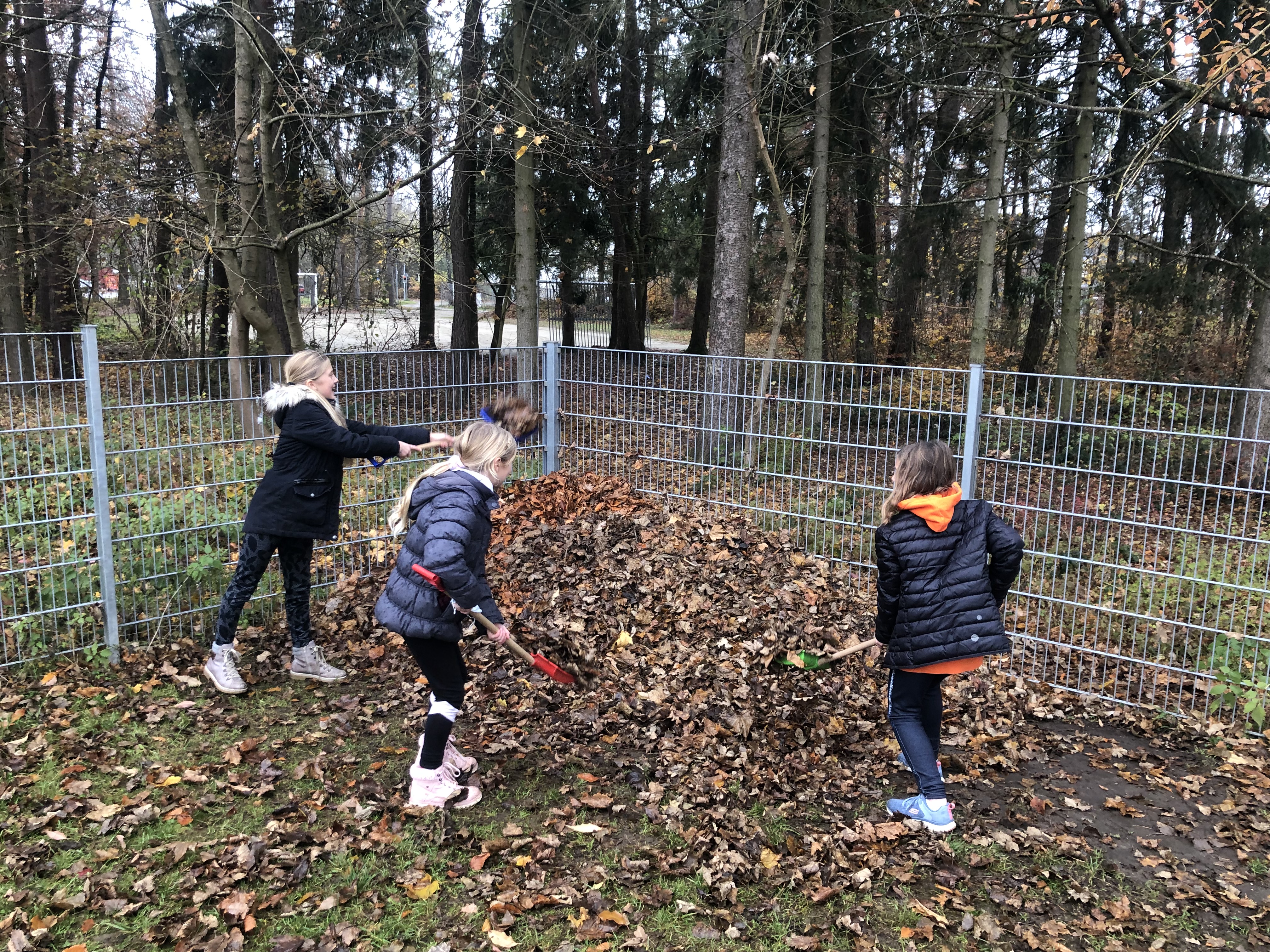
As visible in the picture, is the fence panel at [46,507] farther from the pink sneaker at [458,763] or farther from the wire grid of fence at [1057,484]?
the wire grid of fence at [1057,484]

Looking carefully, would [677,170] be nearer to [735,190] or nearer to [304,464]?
[735,190]

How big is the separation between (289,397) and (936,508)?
3379mm

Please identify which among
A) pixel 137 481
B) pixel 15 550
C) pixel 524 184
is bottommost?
pixel 15 550

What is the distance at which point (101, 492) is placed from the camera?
4.95 m

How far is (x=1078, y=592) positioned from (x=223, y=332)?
55.2ft

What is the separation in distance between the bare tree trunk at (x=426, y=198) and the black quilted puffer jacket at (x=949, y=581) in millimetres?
5637

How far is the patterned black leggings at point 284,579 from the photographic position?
188 inches

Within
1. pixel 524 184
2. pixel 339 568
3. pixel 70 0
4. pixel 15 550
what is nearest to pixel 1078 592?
pixel 339 568

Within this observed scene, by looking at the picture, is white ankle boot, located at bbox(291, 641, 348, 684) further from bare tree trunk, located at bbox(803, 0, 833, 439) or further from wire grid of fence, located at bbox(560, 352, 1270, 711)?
bare tree trunk, located at bbox(803, 0, 833, 439)

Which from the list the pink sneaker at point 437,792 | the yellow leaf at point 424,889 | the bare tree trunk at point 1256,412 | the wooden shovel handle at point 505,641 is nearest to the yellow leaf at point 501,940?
the yellow leaf at point 424,889

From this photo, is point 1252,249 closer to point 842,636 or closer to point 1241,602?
point 1241,602

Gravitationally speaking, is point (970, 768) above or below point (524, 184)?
below

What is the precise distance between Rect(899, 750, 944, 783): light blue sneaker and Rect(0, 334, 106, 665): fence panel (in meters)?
4.72

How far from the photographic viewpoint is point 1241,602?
522cm
